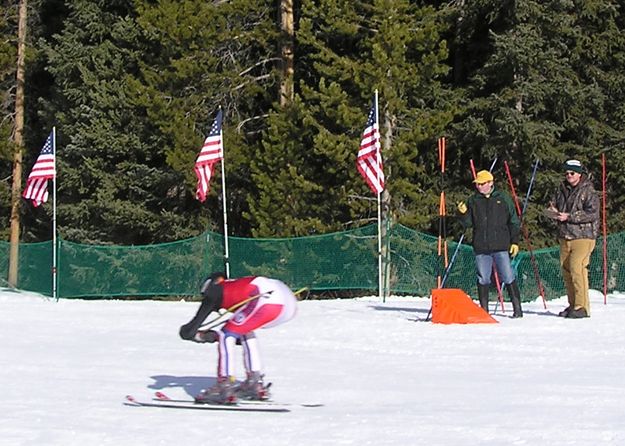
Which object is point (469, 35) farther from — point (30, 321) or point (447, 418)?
point (447, 418)

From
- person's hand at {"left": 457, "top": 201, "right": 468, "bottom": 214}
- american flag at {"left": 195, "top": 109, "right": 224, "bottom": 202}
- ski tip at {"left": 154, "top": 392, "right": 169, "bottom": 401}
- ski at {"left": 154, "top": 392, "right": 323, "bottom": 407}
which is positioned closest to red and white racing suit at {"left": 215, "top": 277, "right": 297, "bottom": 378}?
ski at {"left": 154, "top": 392, "right": 323, "bottom": 407}

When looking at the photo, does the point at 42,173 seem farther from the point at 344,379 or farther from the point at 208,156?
the point at 344,379

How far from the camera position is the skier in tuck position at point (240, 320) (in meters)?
8.59

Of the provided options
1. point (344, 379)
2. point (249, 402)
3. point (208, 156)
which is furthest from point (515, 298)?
point (208, 156)

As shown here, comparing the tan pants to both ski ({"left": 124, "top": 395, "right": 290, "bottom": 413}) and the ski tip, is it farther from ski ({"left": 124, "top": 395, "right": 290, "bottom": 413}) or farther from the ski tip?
ski ({"left": 124, "top": 395, "right": 290, "bottom": 413})

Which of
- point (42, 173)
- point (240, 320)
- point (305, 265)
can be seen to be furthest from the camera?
point (42, 173)

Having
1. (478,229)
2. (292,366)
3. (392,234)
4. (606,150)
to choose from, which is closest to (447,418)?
(292,366)

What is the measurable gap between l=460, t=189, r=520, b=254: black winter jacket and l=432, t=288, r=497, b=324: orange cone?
1.99ft

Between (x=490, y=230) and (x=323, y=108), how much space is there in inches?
531

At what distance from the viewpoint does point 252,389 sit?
8742mm

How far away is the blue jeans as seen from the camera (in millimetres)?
14250

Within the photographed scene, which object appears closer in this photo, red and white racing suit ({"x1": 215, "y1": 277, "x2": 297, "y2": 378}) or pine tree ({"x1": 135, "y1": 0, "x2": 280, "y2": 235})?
red and white racing suit ({"x1": 215, "y1": 277, "x2": 297, "y2": 378})

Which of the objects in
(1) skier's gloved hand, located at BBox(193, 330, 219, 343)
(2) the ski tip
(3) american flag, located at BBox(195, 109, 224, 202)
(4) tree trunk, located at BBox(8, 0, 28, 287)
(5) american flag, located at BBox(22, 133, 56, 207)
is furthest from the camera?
(4) tree trunk, located at BBox(8, 0, 28, 287)

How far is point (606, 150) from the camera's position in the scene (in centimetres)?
2761
